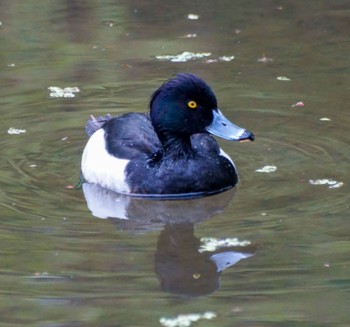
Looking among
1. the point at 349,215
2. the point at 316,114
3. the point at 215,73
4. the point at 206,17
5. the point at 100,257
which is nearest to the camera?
the point at 100,257

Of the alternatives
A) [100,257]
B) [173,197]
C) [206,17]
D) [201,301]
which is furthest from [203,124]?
[206,17]

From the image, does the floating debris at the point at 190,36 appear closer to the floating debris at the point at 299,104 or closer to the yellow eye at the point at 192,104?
the floating debris at the point at 299,104

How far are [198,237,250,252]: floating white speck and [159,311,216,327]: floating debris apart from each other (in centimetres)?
118

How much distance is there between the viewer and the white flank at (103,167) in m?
10.0

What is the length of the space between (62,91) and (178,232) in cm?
398

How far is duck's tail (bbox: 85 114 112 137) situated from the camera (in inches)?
438

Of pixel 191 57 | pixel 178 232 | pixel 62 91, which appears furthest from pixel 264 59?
pixel 178 232

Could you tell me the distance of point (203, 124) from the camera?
9.94 meters

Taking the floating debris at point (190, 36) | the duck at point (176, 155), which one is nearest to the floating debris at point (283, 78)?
the floating debris at point (190, 36)

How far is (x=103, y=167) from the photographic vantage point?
10.2m

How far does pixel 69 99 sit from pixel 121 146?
2.15m

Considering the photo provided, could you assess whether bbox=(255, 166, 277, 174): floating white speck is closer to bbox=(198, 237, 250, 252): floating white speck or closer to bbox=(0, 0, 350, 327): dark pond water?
bbox=(0, 0, 350, 327): dark pond water

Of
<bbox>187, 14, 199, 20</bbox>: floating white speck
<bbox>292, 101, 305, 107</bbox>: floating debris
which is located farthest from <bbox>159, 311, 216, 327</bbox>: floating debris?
<bbox>187, 14, 199, 20</bbox>: floating white speck

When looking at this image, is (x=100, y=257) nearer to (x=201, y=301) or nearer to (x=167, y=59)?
(x=201, y=301)
